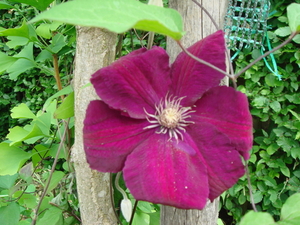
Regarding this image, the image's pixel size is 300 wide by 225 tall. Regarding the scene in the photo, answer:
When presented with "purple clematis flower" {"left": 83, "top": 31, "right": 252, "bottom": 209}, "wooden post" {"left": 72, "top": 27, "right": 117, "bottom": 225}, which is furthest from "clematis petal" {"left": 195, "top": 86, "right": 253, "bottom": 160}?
"wooden post" {"left": 72, "top": 27, "right": 117, "bottom": 225}

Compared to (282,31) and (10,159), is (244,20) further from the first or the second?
(10,159)

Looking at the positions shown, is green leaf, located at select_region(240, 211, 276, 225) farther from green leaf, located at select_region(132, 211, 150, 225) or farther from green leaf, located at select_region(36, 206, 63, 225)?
green leaf, located at select_region(36, 206, 63, 225)

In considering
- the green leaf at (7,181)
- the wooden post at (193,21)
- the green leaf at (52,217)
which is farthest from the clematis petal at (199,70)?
the green leaf at (7,181)

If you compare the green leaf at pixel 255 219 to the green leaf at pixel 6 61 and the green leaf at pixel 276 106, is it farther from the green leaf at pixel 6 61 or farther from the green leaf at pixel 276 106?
the green leaf at pixel 276 106

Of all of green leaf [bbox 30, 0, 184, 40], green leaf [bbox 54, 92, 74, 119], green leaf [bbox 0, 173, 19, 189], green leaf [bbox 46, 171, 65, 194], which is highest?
green leaf [bbox 30, 0, 184, 40]

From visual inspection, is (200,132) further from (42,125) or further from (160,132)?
(42,125)

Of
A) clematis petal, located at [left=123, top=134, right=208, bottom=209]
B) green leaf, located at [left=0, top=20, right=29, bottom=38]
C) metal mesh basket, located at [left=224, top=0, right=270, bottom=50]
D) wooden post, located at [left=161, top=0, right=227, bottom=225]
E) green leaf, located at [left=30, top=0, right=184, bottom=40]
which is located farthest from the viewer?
metal mesh basket, located at [left=224, top=0, right=270, bottom=50]

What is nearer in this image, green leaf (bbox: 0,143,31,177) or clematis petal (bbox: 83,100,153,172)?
clematis petal (bbox: 83,100,153,172)

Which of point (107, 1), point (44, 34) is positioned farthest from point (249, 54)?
point (107, 1)
